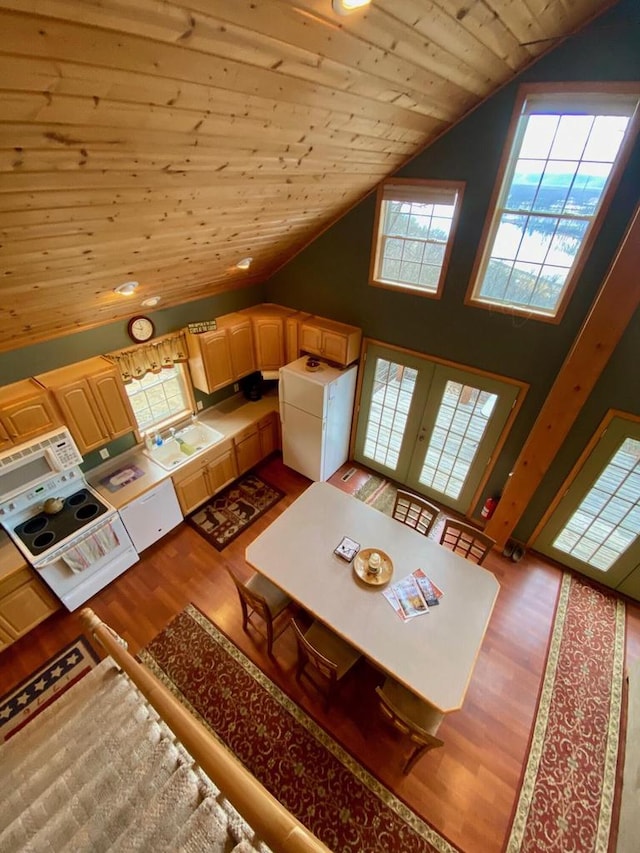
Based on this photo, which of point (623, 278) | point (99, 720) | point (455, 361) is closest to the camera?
point (99, 720)

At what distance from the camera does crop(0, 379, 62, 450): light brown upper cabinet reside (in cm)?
278

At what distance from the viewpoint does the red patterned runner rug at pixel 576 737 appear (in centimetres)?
235

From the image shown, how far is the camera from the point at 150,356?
3836mm

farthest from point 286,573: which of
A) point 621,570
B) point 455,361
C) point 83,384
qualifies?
point 621,570

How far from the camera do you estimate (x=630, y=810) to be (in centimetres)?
229

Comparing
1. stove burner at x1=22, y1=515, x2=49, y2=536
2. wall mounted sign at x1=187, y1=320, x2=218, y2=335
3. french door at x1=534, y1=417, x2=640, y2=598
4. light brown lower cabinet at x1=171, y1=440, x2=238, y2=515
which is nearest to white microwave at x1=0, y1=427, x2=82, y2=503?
stove burner at x1=22, y1=515, x2=49, y2=536

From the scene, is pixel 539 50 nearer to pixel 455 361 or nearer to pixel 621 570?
pixel 455 361

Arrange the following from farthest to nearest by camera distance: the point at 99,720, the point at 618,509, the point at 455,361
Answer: the point at 455,361 < the point at 618,509 < the point at 99,720

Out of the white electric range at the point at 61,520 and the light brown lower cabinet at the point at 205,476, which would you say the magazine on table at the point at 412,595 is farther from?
the white electric range at the point at 61,520

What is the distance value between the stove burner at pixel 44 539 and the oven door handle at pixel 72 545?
112 millimetres

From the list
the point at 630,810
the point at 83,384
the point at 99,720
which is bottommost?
the point at 630,810

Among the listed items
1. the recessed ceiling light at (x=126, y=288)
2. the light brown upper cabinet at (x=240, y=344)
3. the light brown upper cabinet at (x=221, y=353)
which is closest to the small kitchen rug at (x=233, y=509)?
the light brown upper cabinet at (x=221, y=353)

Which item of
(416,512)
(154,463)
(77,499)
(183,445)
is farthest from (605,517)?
(77,499)

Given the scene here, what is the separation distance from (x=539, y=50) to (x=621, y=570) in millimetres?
4473
